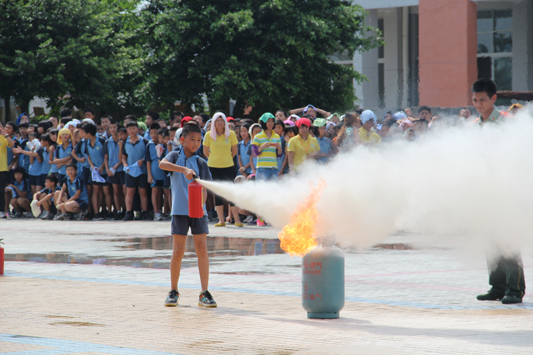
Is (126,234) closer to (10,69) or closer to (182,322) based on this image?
(182,322)

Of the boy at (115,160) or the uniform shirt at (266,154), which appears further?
the boy at (115,160)

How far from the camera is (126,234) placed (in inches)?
594

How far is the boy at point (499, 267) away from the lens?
7648mm

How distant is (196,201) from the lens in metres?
7.81

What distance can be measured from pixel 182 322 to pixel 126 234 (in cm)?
852

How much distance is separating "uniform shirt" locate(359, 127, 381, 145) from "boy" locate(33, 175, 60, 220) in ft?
29.3

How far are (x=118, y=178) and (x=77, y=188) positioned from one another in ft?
4.07

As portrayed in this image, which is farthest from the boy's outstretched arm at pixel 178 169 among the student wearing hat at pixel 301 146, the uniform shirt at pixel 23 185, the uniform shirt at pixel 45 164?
the uniform shirt at pixel 23 185

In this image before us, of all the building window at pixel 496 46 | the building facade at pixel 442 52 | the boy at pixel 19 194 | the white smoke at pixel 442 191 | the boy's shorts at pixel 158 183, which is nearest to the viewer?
the white smoke at pixel 442 191

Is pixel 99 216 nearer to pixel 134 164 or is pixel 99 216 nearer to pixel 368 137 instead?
pixel 134 164

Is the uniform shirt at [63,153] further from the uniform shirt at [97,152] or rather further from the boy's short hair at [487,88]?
the boy's short hair at [487,88]

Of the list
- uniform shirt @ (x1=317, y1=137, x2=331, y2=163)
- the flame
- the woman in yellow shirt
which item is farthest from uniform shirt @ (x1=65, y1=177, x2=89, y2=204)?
the flame

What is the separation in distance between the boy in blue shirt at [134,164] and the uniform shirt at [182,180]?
9.95m

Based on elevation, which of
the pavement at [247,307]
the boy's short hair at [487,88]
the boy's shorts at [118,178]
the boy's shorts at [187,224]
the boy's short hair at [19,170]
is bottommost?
the pavement at [247,307]
